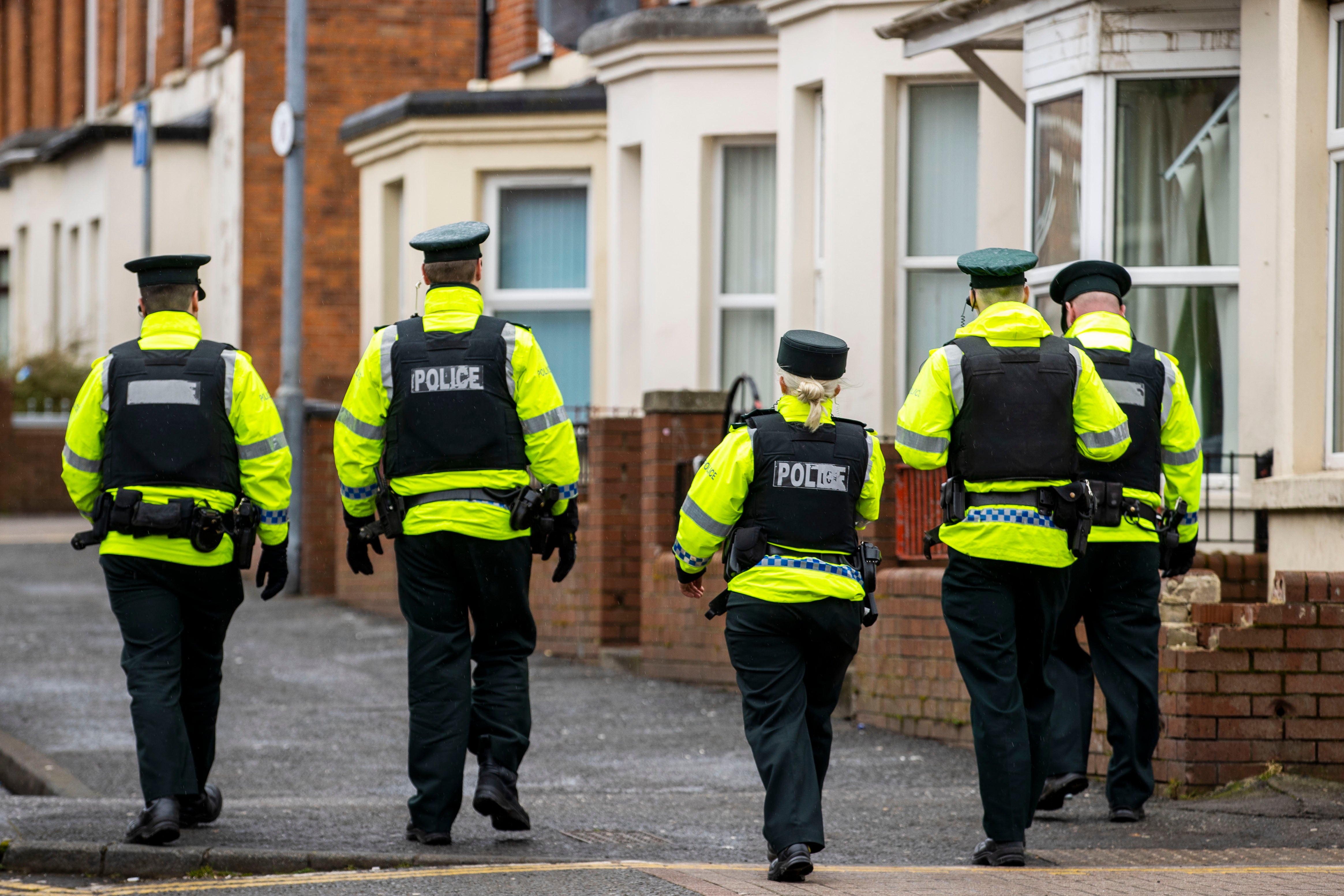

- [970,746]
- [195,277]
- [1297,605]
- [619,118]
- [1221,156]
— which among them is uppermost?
[619,118]

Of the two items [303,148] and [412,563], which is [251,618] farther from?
[412,563]

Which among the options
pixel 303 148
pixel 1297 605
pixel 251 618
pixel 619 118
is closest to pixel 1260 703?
pixel 1297 605

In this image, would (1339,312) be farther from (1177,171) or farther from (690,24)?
(690,24)

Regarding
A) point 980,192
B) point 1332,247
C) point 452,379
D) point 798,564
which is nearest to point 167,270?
point 452,379

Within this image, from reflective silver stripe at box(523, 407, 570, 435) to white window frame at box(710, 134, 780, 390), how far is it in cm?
740

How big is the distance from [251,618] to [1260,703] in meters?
9.32

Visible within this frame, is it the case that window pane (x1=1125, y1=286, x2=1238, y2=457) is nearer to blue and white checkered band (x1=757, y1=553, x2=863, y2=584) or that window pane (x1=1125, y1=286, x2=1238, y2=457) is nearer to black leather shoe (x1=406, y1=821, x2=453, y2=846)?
blue and white checkered band (x1=757, y1=553, x2=863, y2=584)

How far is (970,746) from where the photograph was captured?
968 centimetres

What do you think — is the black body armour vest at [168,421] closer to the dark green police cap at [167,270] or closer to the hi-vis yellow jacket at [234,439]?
the hi-vis yellow jacket at [234,439]

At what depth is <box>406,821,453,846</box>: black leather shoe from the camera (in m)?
6.80

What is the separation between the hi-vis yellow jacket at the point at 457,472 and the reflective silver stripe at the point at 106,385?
0.85 meters

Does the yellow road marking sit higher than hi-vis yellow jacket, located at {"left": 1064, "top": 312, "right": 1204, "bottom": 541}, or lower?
lower

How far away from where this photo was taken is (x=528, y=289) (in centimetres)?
1647

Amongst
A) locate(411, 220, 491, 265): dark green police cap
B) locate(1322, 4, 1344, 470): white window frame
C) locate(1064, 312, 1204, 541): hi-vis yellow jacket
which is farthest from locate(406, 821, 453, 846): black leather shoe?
locate(1322, 4, 1344, 470): white window frame
